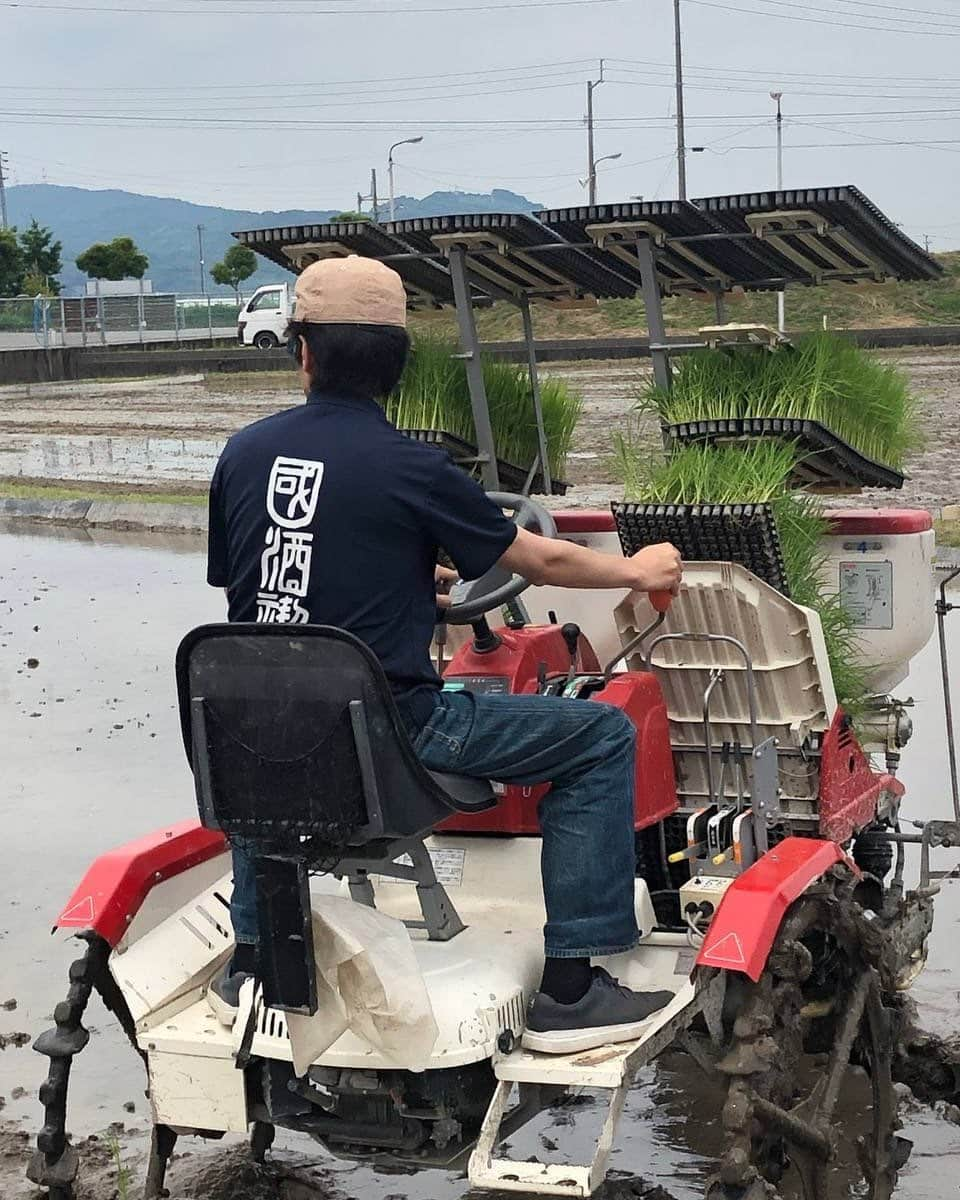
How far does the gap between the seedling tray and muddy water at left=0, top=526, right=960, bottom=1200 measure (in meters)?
1.93

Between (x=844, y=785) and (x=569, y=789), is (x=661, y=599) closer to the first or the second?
(x=569, y=789)

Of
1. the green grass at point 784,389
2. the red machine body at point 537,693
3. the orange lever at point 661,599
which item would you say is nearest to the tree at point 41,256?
the green grass at point 784,389

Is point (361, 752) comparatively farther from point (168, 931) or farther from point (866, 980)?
point (866, 980)

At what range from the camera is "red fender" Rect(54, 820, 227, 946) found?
4.06m

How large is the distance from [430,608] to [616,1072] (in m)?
0.97

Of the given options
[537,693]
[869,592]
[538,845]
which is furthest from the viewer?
[869,592]

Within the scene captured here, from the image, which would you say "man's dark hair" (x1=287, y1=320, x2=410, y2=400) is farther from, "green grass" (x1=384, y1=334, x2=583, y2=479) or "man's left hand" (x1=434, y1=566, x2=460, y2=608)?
"green grass" (x1=384, y1=334, x2=583, y2=479)

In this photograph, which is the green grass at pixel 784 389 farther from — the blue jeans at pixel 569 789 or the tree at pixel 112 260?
the tree at pixel 112 260

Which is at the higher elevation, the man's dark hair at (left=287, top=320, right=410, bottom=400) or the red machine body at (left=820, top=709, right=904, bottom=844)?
the man's dark hair at (left=287, top=320, right=410, bottom=400)

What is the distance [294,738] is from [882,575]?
8.76ft

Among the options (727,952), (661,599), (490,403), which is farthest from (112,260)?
(727,952)

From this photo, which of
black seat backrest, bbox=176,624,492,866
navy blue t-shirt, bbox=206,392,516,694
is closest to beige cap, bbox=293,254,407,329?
navy blue t-shirt, bbox=206,392,516,694

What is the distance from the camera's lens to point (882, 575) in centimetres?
546

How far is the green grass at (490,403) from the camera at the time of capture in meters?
5.82
